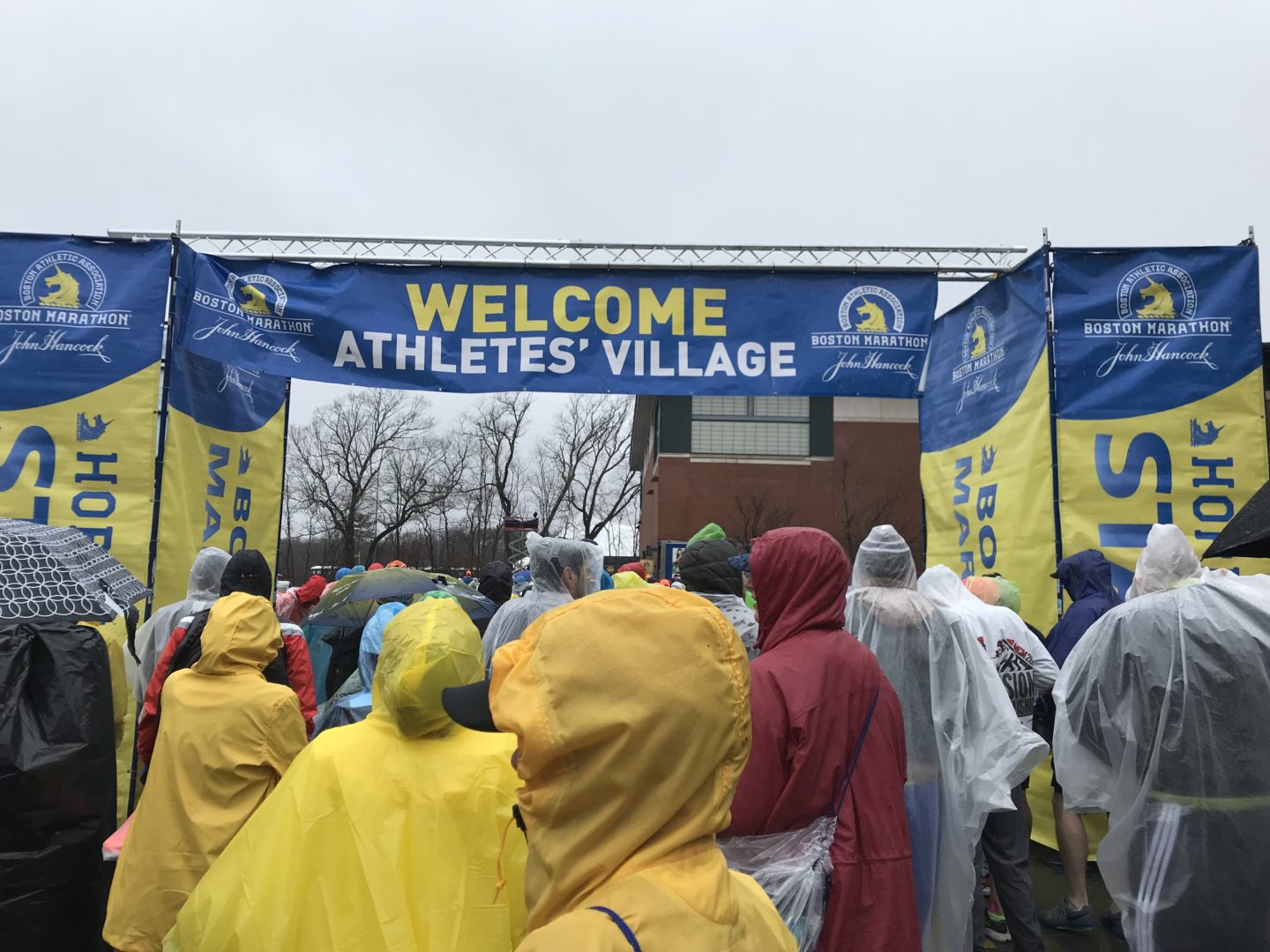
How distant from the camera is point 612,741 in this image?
1.31 meters

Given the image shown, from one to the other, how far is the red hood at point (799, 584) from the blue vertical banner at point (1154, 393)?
4.14 m

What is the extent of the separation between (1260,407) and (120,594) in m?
7.52

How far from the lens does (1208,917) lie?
338 centimetres

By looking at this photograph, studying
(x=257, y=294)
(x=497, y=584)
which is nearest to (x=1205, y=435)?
(x=497, y=584)

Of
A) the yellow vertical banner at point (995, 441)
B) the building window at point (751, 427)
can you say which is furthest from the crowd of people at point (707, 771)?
the building window at point (751, 427)

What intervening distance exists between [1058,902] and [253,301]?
7208 millimetres

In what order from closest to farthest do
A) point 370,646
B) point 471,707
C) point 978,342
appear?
point 471,707
point 370,646
point 978,342

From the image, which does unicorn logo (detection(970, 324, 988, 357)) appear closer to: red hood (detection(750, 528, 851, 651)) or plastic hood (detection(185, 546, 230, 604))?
red hood (detection(750, 528, 851, 651))

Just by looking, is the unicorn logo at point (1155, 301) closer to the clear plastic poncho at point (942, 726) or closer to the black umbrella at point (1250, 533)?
the black umbrella at point (1250, 533)

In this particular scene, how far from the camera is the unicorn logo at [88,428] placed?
634 centimetres

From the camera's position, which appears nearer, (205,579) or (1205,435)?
(205,579)

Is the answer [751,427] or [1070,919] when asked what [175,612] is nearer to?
[1070,919]

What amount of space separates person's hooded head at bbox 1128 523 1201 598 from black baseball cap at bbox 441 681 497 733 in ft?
11.7

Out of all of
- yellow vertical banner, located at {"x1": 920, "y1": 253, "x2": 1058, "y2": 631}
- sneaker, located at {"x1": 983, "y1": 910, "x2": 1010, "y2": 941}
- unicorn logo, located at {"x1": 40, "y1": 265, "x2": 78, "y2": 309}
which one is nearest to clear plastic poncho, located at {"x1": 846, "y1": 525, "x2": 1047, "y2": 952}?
sneaker, located at {"x1": 983, "y1": 910, "x2": 1010, "y2": 941}
